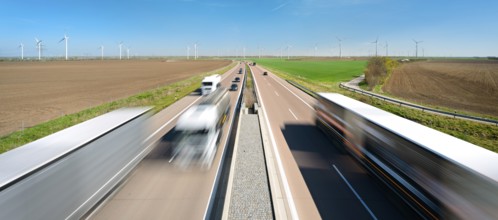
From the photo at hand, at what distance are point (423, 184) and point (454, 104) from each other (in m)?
37.3

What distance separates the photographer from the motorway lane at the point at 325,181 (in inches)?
354

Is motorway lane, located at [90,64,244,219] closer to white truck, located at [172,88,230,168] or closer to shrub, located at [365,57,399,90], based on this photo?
white truck, located at [172,88,230,168]

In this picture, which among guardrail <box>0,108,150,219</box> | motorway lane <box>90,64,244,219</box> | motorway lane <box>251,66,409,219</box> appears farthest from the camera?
motorway lane <box>251,66,409,219</box>

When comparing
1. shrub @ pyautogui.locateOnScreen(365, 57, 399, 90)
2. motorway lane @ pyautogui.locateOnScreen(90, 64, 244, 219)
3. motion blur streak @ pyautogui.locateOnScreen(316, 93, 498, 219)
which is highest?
shrub @ pyautogui.locateOnScreen(365, 57, 399, 90)

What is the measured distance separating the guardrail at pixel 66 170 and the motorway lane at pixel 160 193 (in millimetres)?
881

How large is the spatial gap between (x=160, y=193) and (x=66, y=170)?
4.17m

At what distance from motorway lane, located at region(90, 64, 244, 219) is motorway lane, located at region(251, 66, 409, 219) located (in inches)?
142

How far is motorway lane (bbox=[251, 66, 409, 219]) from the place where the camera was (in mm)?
9000

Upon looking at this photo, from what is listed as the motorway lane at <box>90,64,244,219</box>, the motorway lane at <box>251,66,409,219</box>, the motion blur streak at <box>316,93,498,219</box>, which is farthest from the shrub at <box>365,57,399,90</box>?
the motorway lane at <box>90,64,244,219</box>

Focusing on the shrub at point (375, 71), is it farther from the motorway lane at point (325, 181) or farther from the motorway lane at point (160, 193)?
the motorway lane at point (160, 193)

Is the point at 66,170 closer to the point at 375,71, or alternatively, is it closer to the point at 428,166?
the point at 428,166

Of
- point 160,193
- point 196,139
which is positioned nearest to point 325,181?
point 196,139

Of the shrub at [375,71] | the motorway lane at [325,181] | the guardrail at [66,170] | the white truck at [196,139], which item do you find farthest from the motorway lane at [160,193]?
the shrub at [375,71]

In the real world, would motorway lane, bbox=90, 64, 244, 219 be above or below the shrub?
below
